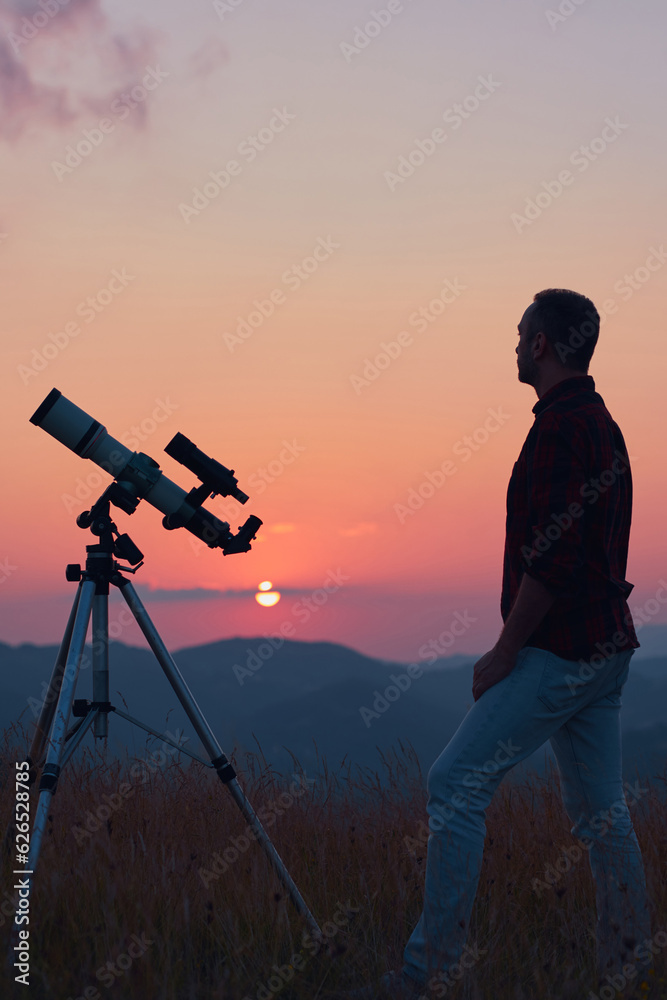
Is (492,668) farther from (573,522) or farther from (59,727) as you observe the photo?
(59,727)

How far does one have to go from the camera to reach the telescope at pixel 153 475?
13.6ft

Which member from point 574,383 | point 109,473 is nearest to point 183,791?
point 109,473

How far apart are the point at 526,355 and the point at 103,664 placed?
2.54 m

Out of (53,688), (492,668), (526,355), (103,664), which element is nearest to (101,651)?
(103,664)

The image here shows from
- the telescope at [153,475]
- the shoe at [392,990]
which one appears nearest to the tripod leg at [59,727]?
the telescope at [153,475]

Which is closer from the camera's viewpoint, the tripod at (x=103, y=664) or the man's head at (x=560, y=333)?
the man's head at (x=560, y=333)

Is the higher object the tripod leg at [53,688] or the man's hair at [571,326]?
the man's hair at [571,326]

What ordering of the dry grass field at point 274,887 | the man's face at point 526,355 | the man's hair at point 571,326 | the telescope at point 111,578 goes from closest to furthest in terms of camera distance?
the dry grass field at point 274,887 → the man's hair at point 571,326 → the man's face at point 526,355 → the telescope at point 111,578

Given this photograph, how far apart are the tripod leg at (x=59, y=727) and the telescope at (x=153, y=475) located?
50 cm

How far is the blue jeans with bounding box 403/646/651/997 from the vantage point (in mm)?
3191

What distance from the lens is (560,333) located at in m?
3.53

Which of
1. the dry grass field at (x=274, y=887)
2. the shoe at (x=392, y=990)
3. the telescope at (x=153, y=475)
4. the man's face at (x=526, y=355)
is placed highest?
the man's face at (x=526, y=355)

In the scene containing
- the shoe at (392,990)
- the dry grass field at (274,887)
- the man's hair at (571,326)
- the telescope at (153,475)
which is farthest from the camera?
the telescope at (153,475)

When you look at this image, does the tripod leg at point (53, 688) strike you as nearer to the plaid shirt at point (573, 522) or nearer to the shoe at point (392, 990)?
the shoe at point (392, 990)
